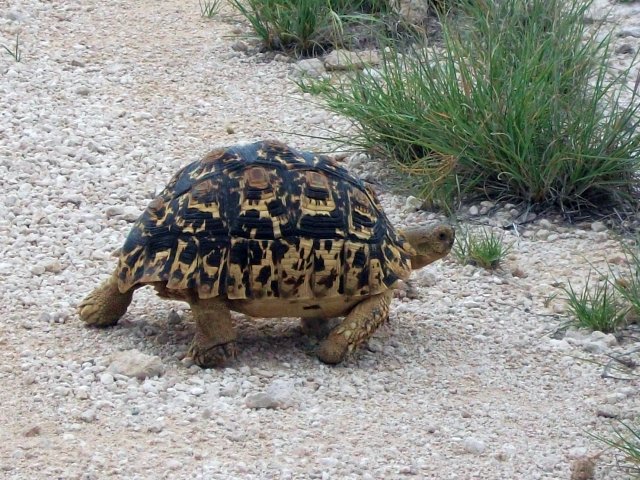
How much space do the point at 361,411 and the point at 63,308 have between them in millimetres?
1386

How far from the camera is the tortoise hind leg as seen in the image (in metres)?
4.64

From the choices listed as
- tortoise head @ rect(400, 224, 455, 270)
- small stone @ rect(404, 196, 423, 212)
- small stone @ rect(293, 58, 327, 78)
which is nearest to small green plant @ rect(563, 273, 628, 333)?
tortoise head @ rect(400, 224, 455, 270)

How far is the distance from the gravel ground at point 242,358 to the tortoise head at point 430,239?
0.34 meters

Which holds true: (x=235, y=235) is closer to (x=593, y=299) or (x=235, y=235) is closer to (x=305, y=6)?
(x=593, y=299)

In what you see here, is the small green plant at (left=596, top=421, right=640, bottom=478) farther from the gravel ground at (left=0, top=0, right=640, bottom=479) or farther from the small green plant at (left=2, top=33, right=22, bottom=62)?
the small green plant at (left=2, top=33, right=22, bottom=62)

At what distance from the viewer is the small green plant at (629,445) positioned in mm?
3746

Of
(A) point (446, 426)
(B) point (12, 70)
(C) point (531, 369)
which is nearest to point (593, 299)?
(C) point (531, 369)

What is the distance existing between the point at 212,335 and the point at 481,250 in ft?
5.43

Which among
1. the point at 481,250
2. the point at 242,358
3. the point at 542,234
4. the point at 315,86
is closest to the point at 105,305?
the point at 242,358

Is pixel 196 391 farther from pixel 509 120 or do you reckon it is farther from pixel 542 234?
pixel 509 120

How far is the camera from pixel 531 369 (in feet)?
15.5

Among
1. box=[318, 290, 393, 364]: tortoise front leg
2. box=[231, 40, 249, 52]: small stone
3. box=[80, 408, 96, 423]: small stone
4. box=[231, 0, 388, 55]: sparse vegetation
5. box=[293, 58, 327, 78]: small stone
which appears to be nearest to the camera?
box=[80, 408, 96, 423]: small stone

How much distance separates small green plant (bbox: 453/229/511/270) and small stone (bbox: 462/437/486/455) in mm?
1674

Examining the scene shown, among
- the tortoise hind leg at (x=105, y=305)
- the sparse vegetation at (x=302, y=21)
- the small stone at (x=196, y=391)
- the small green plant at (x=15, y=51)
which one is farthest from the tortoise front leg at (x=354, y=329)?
the small green plant at (x=15, y=51)
